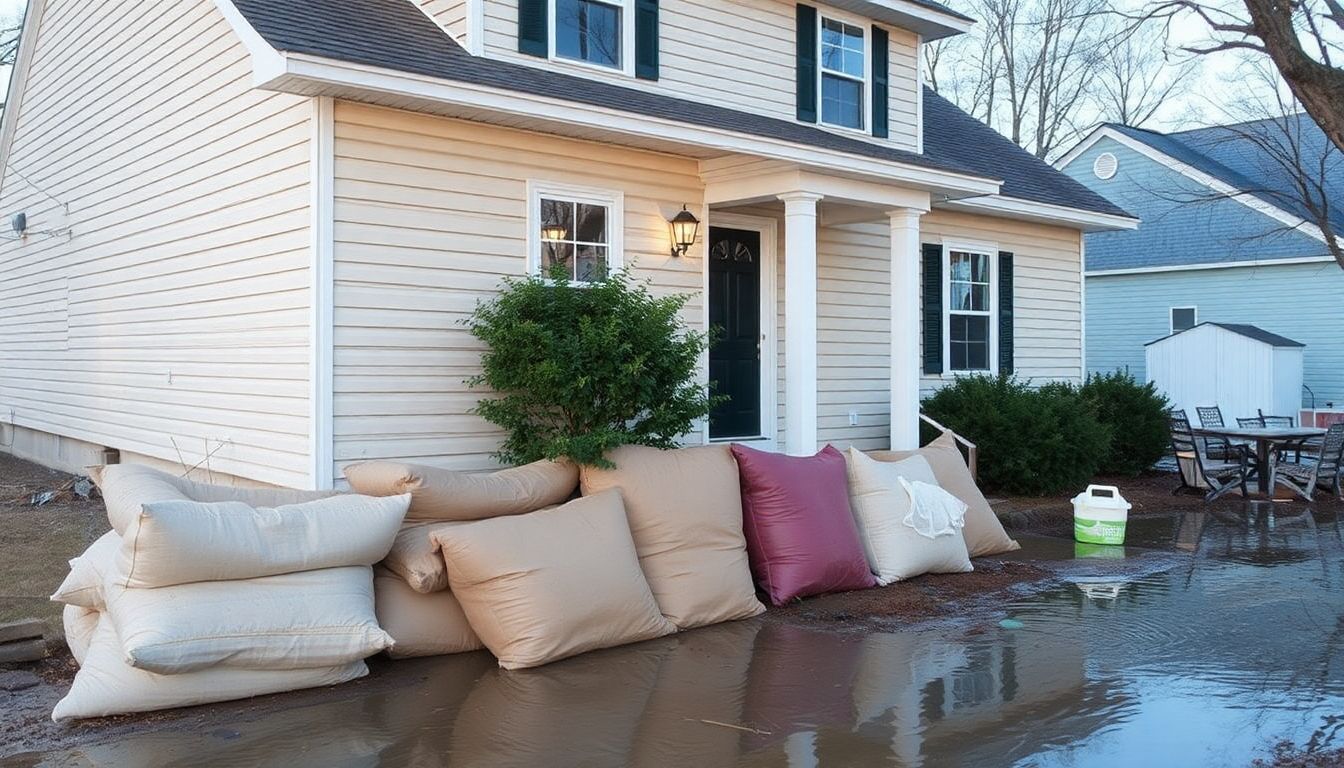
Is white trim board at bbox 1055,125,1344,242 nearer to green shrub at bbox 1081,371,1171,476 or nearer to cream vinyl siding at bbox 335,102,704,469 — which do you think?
green shrub at bbox 1081,371,1171,476

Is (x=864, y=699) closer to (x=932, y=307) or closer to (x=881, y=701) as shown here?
(x=881, y=701)

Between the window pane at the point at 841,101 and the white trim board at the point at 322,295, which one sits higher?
the window pane at the point at 841,101

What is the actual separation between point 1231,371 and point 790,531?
577 inches

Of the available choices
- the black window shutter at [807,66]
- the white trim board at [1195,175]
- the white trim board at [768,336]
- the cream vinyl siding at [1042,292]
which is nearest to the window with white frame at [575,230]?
the white trim board at [768,336]

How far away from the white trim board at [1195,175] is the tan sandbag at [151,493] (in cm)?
1903

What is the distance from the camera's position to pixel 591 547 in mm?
6336

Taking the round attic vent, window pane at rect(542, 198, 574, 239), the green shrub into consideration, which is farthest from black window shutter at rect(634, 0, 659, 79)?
the round attic vent

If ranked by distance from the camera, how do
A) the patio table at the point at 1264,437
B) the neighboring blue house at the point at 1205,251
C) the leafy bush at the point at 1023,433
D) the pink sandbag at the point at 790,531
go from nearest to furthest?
the pink sandbag at the point at 790,531 < the leafy bush at the point at 1023,433 < the patio table at the point at 1264,437 < the neighboring blue house at the point at 1205,251

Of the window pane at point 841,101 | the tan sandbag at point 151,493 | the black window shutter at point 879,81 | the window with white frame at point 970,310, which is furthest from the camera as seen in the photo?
the window with white frame at point 970,310

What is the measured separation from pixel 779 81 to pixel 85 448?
8551mm

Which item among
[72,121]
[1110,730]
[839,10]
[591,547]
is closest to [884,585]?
[591,547]

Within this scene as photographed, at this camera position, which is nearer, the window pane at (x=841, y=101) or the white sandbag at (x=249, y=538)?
the white sandbag at (x=249, y=538)

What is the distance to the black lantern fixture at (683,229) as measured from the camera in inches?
392

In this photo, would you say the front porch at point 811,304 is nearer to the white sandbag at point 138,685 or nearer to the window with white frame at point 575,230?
the window with white frame at point 575,230
